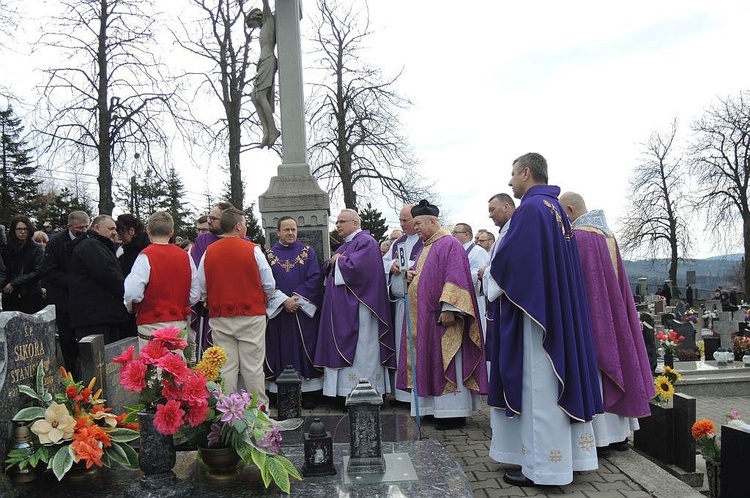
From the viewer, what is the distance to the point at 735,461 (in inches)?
164

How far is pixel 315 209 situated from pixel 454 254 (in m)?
2.54

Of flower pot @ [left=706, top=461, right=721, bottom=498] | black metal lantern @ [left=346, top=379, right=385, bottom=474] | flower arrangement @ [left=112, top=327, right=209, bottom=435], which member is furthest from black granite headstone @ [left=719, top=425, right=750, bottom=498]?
flower arrangement @ [left=112, top=327, right=209, bottom=435]

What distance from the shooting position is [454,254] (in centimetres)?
629

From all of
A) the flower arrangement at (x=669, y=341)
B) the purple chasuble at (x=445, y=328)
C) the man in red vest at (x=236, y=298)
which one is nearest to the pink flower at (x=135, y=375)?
the man in red vest at (x=236, y=298)

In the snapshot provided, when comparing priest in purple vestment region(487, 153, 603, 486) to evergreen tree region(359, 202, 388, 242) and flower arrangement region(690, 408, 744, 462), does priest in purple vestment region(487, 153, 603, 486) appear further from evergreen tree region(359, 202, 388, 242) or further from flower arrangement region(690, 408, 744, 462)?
evergreen tree region(359, 202, 388, 242)

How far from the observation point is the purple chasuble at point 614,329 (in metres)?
5.06

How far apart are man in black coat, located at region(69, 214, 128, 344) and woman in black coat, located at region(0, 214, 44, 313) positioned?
75.1 inches

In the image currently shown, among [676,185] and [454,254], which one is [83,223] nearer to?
[454,254]

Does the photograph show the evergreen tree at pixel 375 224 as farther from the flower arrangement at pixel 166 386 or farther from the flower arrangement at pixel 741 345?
the flower arrangement at pixel 166 386

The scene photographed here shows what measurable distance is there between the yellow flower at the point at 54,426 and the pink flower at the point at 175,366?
0.86 meters

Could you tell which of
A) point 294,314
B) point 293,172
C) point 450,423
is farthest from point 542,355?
point 293,172

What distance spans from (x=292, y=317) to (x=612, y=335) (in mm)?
3767

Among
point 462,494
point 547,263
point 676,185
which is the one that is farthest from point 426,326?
point 676,185

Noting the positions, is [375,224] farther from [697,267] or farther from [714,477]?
[697,267]
